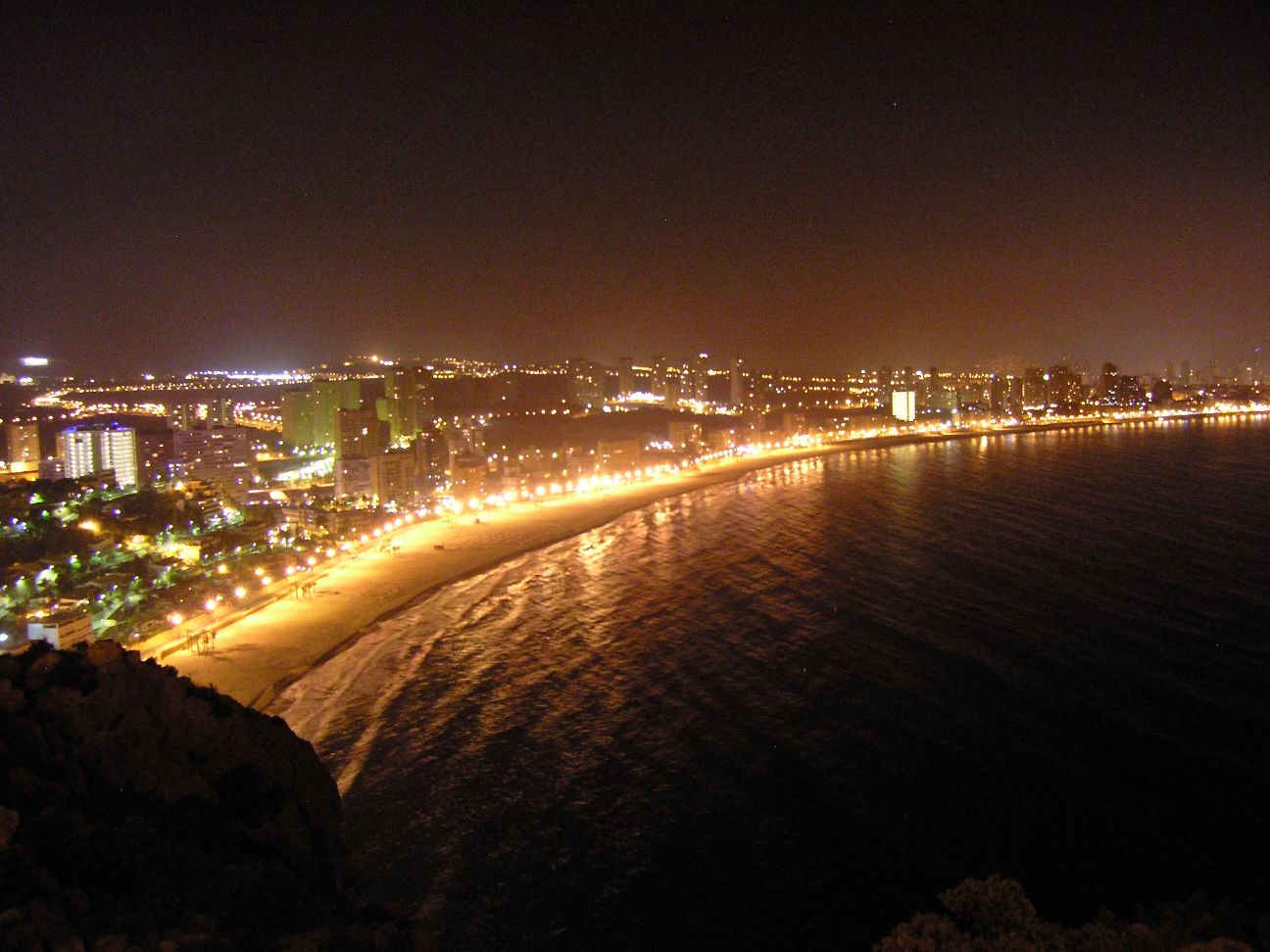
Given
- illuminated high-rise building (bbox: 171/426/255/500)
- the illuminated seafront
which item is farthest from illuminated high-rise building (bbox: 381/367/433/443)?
the illuminated seafront

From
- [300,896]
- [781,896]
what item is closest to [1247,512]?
[781,896]

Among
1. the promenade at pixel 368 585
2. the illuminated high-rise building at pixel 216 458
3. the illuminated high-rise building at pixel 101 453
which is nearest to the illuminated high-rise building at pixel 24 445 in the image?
the illuminated high-rise building at pixel 101 453

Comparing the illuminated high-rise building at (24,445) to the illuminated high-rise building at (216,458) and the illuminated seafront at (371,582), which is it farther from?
the illuminated seafront at (371,582)

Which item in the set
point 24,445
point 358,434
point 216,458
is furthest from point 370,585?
point 24,445

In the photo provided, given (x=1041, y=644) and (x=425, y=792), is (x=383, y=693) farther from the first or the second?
(x=1041, y=644)

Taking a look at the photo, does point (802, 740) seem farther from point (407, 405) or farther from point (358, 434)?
point (407, 405)
